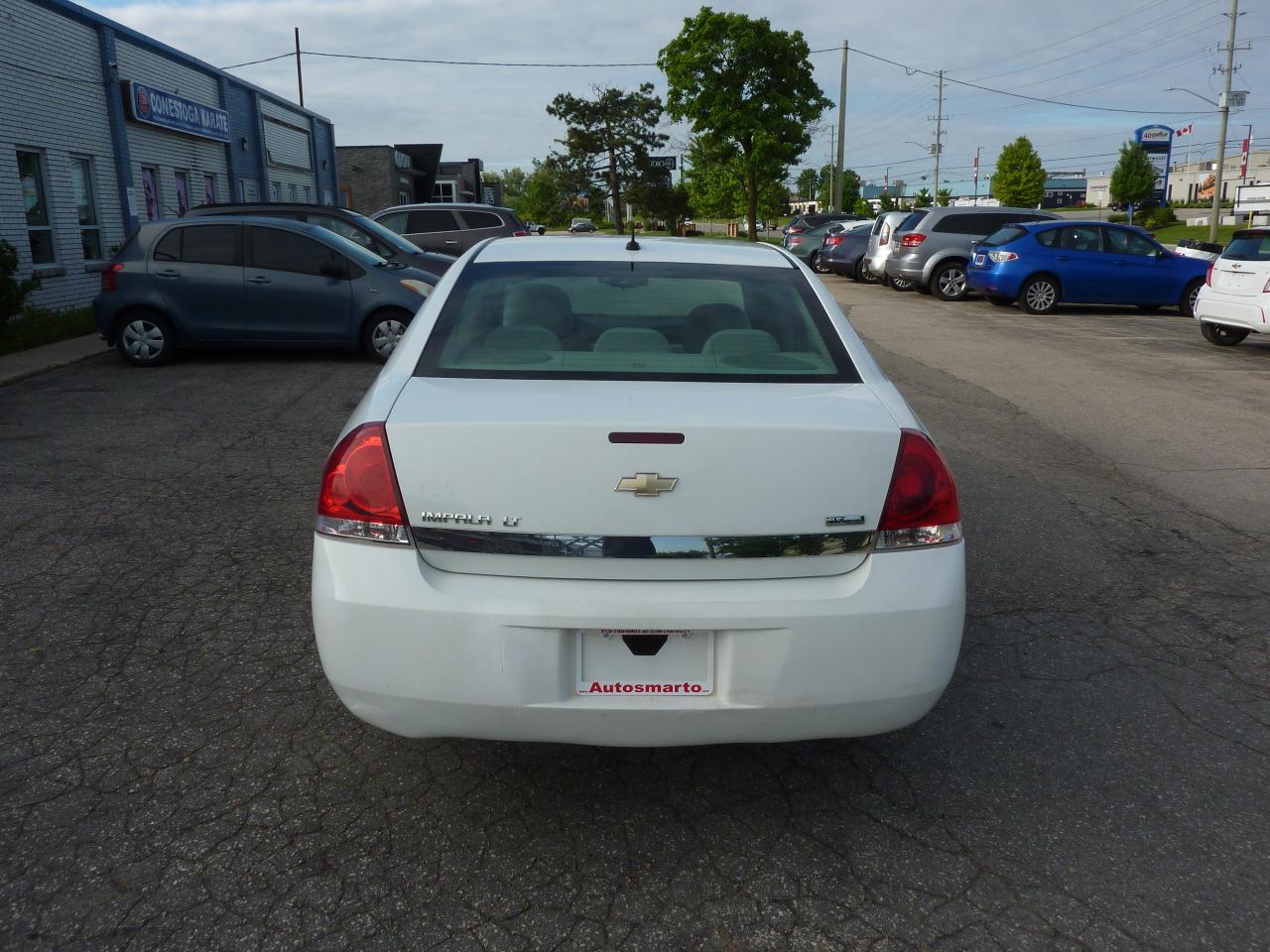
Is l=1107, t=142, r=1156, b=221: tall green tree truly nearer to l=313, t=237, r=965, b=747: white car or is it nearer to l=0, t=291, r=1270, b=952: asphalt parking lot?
l=0, t=291, r=1270, b=952: asphalt parking lot

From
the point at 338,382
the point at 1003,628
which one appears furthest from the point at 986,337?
the point at 1003,628

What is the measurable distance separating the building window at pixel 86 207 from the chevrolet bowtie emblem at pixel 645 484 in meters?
18.1

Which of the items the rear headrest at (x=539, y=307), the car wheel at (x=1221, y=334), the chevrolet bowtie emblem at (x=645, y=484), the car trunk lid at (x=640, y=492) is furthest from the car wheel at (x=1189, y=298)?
the chevrolet bowtie emblem at (x=645, y=484)

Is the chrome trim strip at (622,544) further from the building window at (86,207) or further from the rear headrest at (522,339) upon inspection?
the building window at (86,207)

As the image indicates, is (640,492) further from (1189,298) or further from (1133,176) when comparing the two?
(1133,176)

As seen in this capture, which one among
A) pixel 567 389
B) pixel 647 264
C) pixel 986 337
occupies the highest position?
pixel 647 264

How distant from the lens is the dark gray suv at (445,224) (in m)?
20.1

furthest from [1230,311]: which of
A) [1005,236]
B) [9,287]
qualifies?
[9,287]

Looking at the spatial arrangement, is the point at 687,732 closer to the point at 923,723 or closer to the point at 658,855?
the point at 658,855

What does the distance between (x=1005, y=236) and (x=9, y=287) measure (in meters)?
15.0

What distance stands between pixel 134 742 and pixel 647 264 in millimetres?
2274

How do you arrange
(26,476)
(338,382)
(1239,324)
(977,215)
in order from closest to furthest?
(26,476)
(338,382)
(1239,324)
(977,215)

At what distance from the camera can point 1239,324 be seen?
41.1 feet

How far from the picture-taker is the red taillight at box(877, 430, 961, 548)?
277cm
